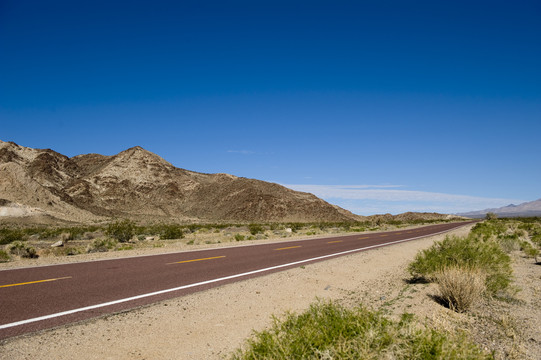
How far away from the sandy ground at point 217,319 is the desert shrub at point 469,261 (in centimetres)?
53

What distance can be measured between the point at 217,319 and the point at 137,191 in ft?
270

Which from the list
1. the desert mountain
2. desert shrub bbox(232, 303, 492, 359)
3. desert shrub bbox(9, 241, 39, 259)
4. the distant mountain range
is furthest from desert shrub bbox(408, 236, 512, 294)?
the desert mountain

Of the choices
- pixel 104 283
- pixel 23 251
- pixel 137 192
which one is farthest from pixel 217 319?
pixel 137 192

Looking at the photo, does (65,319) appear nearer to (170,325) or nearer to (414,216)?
(170,325)

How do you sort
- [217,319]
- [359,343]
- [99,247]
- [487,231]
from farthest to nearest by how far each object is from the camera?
[487,231] < [99,247] < [217,319] < [359,343]

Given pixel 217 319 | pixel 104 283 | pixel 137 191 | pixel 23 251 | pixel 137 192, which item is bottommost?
pixel 217 319

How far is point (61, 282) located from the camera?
866 cm

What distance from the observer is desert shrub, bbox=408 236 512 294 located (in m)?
7.85

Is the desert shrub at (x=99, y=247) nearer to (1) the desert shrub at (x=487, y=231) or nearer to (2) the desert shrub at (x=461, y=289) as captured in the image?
(2) the desert shrub at (x=461, y=289)

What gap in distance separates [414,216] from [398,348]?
14583cm

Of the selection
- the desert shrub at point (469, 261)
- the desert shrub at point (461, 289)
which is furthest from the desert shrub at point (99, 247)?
the desert shrub at point (461, 289)

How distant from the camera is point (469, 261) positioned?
857 centimetres

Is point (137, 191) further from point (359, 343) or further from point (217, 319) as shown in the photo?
point (359, 343)

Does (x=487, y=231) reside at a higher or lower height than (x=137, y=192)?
lower
